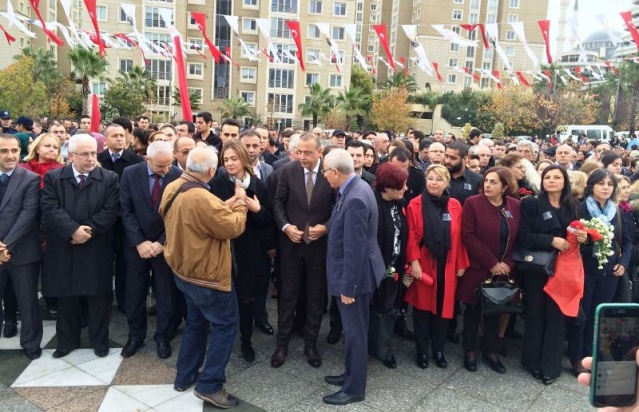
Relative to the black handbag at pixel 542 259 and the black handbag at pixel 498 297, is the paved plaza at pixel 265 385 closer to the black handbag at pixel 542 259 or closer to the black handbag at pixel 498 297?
the black handbag at pixel 498 297

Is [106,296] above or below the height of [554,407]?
above

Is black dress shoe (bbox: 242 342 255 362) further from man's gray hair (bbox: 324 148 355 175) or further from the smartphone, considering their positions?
the smartphone

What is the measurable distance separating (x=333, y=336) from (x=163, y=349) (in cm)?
168

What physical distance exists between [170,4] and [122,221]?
47.4 m

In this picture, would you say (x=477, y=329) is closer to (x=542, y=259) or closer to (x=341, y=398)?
(x=542, y=259)

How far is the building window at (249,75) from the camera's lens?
49125mm

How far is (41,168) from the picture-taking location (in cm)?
519

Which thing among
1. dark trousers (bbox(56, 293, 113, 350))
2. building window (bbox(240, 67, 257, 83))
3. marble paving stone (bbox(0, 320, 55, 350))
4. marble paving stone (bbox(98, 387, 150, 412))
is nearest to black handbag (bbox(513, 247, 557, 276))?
marble paving stone (bbox(98, 387, 150, 412))

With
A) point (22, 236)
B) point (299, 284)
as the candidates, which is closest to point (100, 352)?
point (22, 236)

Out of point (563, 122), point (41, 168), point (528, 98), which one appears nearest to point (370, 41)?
point (528, 98)

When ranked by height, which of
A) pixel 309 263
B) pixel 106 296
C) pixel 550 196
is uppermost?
pixel 550 196

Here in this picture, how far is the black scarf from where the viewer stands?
4.44 m

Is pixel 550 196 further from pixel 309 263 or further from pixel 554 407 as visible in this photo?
pixel 309 263

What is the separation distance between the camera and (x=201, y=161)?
11.7 feet
